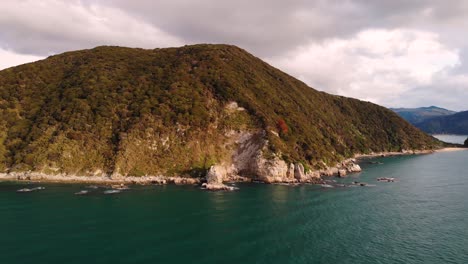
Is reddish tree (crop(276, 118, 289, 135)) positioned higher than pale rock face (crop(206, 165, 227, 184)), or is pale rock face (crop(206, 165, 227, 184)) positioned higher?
reddish tree (crop(276, 118, 289, 135))

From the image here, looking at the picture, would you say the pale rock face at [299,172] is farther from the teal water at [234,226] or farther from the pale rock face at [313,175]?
the teal water at [234,226]

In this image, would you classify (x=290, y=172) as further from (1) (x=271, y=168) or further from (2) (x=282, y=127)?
(2) (x=282, y=127)

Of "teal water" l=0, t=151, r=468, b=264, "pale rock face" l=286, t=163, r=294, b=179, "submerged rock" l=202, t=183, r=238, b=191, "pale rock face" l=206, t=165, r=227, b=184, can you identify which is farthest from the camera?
"pale rock face" l=286, t=163, r=294, b=179

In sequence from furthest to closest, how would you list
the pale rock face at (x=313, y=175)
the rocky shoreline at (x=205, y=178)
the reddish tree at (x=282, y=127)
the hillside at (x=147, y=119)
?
the reddish tree at (x=282, y=127), the pale rock face at (x=313, y=175), the hillside at (x=147, y=119), the rocky shoreline at (x=205, y=178)

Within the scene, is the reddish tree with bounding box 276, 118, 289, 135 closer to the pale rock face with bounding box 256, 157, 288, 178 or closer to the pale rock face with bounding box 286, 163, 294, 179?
the pale rock face with bounding box 286, 163, 294, 179

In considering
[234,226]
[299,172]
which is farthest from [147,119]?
[234,226]

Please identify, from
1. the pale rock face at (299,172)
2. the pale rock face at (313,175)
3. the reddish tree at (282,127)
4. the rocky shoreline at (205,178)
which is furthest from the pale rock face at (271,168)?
the reddish tree at (282,127)

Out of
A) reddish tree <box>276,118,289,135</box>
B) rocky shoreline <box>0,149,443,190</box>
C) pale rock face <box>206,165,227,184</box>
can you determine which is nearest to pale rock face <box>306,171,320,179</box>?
rocky shoreline <box>0,149,443,190</box>

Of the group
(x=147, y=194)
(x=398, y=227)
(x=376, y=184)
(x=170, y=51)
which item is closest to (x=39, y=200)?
(x=147, y=194)
